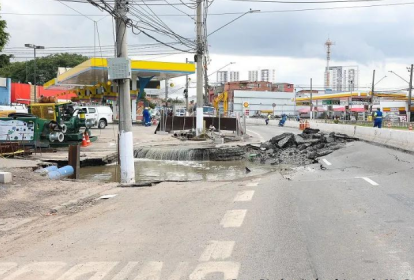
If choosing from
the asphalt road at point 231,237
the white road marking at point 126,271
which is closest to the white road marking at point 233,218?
the asphalt road at point 231,237

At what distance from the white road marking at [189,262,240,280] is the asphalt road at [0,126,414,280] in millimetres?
12

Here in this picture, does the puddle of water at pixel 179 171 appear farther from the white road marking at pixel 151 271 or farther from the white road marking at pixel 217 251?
the white road marking at pixel 151 271

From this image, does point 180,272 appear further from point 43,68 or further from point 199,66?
point 43,68

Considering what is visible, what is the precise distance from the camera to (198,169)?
1752cm

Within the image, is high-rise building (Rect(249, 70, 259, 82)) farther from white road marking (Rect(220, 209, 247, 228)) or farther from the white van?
white road marking (Rect(220, 209, 247, 228))

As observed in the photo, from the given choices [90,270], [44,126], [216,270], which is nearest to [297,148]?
[44,126]

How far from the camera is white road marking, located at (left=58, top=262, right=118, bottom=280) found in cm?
474

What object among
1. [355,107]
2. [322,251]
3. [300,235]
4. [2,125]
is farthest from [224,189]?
[355,107]

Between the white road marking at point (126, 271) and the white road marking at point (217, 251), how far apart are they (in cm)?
83

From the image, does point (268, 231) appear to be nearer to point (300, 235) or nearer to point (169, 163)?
point (300, 235)

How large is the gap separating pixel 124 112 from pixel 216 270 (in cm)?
799

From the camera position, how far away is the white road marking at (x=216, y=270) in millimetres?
4598

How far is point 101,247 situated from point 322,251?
304 centimetres

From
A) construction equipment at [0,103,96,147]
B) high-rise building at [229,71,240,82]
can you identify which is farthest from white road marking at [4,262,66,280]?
high-rise building at [229,71,240,82]
